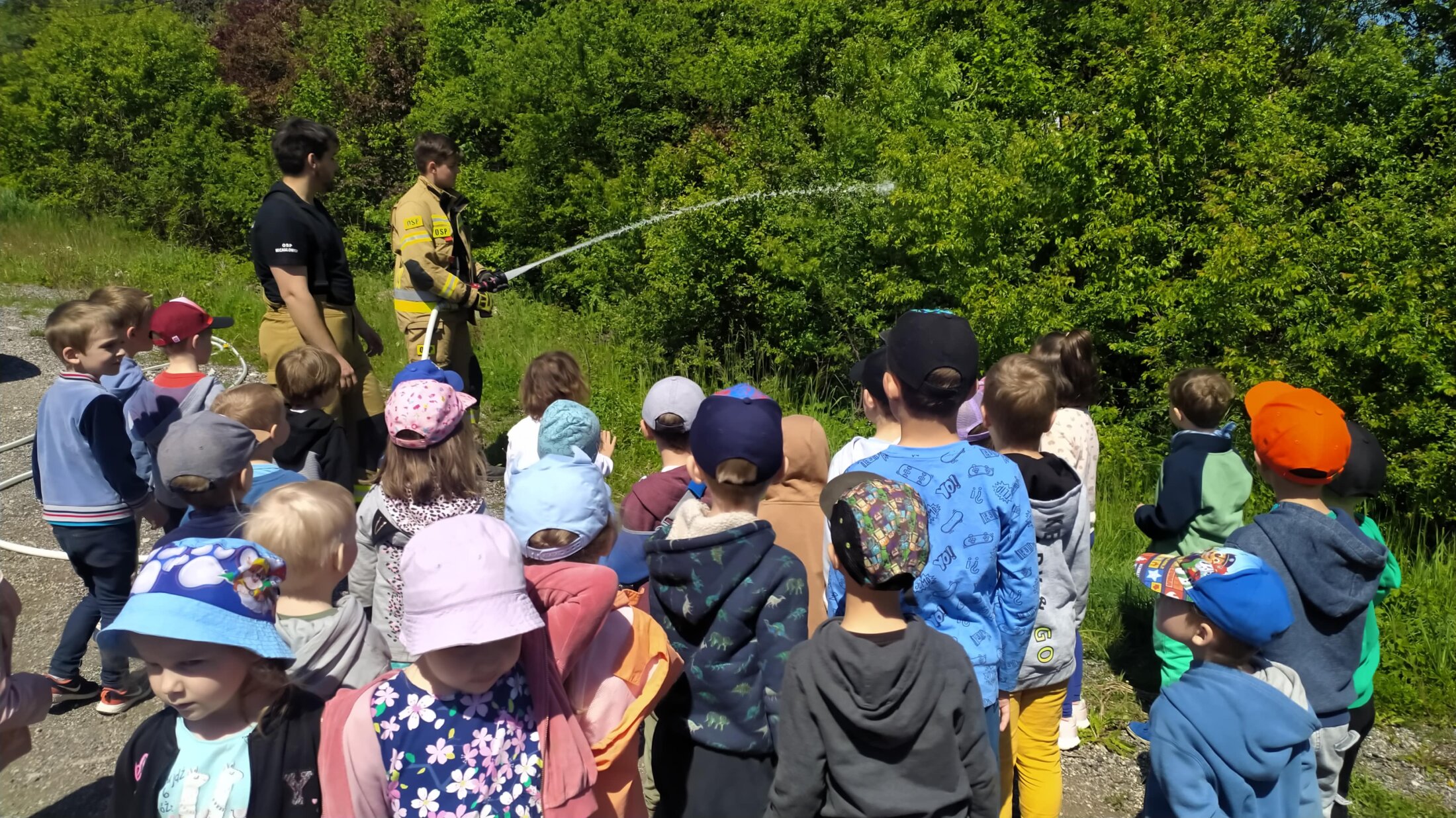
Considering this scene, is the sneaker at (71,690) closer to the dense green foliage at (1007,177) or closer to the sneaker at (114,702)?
the sneaker at (114,702)

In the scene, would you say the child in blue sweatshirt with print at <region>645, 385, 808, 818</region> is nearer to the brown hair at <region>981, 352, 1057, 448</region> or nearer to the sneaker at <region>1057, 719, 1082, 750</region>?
the brown hair at <region>981, 352, 1057, 448</region>

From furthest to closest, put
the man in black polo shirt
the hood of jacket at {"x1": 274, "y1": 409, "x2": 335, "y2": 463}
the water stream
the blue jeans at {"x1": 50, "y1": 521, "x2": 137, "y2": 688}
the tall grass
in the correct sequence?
the water stream < the man in black polo shirt < the tall grass < the hood of jacket at {"x1": 274, "y1": 409, "x2": 335, "y2": 463} < the blue jeans at {"x1": 50, "y1": 521, "x2": 137, "y2": 688}

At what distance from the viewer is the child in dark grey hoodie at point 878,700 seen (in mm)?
2250

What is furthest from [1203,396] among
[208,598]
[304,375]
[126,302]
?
[126,302]

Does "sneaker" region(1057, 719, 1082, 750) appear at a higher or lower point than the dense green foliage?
lower

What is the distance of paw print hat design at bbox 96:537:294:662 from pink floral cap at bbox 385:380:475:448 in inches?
40.4

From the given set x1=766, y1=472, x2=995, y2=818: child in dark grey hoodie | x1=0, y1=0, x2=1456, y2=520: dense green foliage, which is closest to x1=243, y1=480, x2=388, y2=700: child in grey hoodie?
x1=766, y1=472, x2=995, y2=818: child in dark grey hoodie

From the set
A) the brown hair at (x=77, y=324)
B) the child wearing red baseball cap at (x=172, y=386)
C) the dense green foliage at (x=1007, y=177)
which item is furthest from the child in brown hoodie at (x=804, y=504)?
the dense green foliage at (x=1007, y=177)

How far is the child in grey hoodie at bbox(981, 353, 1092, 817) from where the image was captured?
10.7 ft

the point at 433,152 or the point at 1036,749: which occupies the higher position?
the point at 433,152

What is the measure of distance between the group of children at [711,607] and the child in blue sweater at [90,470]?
15mm

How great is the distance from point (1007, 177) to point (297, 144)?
4.94 metres

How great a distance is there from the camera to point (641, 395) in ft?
28.6

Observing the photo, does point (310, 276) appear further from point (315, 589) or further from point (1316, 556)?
point (1316, 556)
